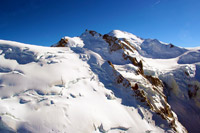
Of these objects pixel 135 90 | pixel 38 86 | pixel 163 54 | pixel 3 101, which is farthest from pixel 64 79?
pixel 163 54

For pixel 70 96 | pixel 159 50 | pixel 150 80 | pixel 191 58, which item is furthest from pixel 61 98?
pixel 159 50

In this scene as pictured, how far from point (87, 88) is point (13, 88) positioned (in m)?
3.96

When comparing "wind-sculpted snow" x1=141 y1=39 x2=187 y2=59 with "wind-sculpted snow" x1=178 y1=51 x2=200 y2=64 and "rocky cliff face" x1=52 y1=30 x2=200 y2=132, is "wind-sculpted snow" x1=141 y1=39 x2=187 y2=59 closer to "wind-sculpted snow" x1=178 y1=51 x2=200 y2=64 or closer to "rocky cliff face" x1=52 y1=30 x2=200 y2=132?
"wind-sculpted snow" x1=178 y1=51 x2=200 y2=64

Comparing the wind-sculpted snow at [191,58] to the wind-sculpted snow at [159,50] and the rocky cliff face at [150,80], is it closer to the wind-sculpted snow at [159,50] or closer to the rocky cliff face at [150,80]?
the wind-sculpted snow at [159,50]

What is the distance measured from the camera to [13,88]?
637 cm

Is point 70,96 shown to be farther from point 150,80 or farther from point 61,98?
point 150,80

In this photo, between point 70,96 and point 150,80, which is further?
point 150,80

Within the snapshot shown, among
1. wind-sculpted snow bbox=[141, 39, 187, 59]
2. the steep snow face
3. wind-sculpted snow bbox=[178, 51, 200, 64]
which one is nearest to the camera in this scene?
the steep snow face

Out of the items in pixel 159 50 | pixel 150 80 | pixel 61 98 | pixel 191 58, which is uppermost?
pixel 159 50

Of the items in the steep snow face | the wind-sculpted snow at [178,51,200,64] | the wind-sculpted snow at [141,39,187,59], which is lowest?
the steep snow face

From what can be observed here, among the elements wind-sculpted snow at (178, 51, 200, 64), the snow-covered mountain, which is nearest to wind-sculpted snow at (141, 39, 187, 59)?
wind-sculpted snow at (178, 51, 200, 64)

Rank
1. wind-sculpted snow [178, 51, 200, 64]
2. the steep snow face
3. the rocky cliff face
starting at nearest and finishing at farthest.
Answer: the steep snow face → the rocky cliff face → wind-sculpted snow [178, 51, 200, 64]

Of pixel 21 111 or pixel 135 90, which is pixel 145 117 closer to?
pixel 135 90

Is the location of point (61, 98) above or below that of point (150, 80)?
below
